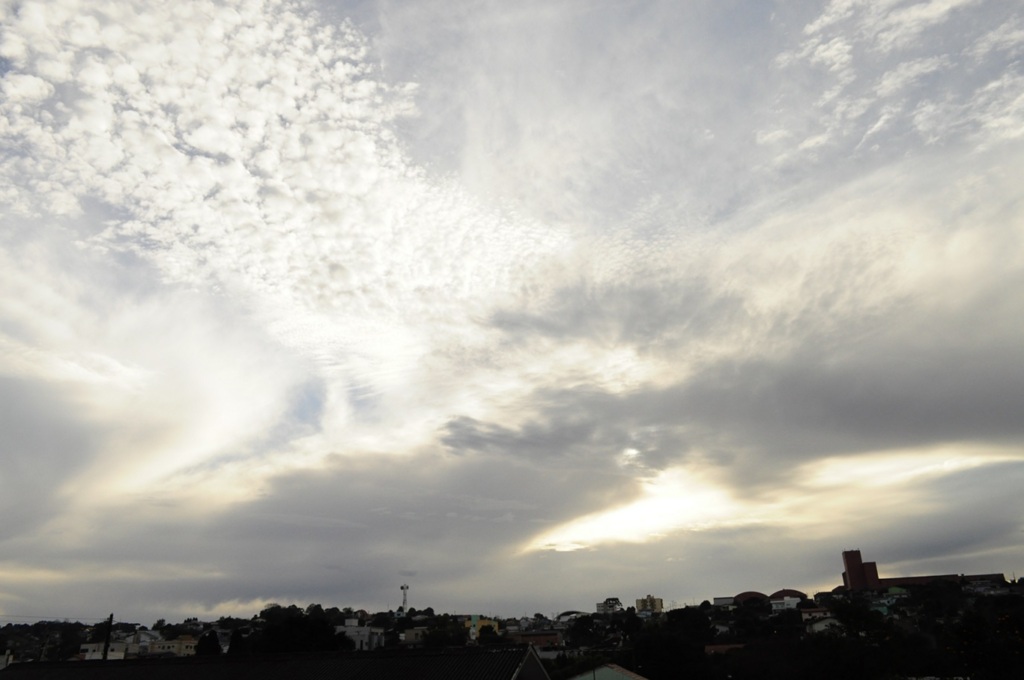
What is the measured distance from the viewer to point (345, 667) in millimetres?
34844

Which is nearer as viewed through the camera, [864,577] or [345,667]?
[345,667]

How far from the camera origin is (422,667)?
33.0 meters

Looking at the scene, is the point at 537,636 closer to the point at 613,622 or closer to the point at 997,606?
the point at 613,622

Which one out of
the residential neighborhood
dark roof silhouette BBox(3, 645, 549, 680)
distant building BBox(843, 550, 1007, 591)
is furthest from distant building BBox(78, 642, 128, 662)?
distant building BBox(843, 550, 1007, 591)

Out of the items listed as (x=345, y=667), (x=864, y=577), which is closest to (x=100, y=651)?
(x=345, y=667)

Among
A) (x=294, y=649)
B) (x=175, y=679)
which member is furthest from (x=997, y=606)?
(x=175, y=679)

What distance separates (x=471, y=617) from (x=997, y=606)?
10981cm

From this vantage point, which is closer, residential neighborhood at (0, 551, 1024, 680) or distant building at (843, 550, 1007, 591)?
residential neighborhood at (0, 551, 1024, 680)

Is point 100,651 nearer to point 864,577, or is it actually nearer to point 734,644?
point 734,644

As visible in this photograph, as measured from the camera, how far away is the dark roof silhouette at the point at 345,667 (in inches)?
1251

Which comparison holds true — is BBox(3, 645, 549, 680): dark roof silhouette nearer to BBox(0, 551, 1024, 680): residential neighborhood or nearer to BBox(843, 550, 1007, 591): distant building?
BBox(0, 551, 1024, 680): residential neighborhood

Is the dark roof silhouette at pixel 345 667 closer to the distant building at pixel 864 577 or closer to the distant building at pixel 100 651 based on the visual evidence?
the distant building at pixel 100 651

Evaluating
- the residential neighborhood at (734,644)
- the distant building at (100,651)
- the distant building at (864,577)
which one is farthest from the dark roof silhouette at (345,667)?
the distant building at (864,577)

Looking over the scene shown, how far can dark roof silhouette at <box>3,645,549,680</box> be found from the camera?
1251 inches
